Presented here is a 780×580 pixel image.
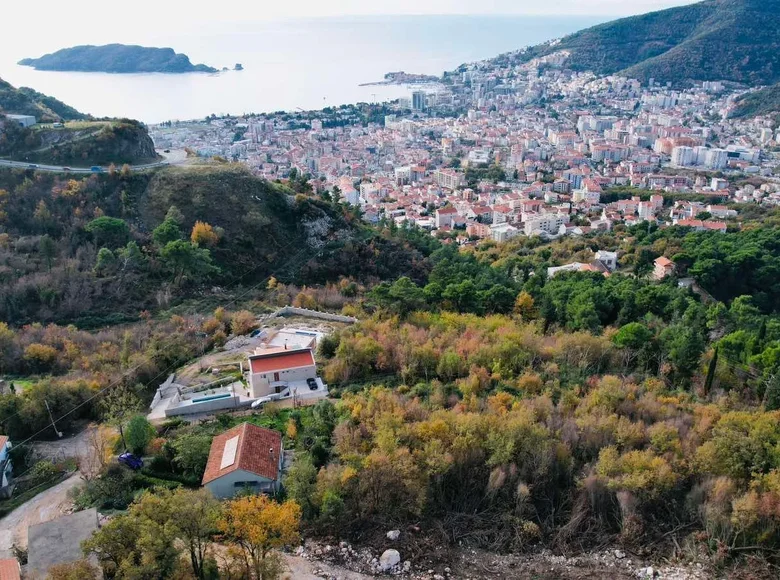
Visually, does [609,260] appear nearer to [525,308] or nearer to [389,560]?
[525,308]

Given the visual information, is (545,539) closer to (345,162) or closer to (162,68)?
(345,162)

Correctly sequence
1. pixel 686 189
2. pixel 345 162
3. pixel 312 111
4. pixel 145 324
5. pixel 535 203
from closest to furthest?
pixel 145 324
pixel 535 203
pixel 686 189
pixel 345 162
pixel 312 111

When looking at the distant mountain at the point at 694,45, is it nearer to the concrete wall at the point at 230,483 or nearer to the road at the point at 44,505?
the concrete wall at the point at 230,483

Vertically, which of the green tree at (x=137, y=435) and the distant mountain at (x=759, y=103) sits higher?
the distant mountain at (x=759, y=103)

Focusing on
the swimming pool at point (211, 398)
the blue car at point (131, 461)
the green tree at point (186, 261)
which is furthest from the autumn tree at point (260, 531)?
the green tree at point (186, 261)

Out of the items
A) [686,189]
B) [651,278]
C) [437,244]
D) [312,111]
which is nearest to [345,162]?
[312,111]

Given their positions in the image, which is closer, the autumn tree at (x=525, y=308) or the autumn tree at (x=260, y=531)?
the autumn tree at (x=260, y=531)
